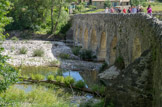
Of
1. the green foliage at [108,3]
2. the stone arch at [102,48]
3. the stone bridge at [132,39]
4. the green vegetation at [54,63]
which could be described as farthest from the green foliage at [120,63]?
the green foliage at [108,3]

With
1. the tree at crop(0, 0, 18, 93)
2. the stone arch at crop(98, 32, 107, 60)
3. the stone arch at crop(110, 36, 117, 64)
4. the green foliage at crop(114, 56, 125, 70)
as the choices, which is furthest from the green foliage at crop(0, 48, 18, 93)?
the stone arch at crop(98, 32, 107, 60)

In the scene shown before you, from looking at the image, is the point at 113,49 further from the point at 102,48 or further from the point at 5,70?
the point at 5,70

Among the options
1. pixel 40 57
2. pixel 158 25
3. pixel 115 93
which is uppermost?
pixel 158 25

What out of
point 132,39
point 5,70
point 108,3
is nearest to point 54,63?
point 132,39

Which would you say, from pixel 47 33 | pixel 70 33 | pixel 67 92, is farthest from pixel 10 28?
pixel 67 92

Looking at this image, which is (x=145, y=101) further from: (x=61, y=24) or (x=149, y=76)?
(x=61, y=24)

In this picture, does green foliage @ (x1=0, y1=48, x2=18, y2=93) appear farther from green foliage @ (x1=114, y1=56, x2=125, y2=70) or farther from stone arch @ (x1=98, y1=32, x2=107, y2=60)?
stone arch @ (x1=98, y1=32, x2=107, y2=60)

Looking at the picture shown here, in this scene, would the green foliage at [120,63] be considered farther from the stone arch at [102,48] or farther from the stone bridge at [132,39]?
the stone arch at [102,48]

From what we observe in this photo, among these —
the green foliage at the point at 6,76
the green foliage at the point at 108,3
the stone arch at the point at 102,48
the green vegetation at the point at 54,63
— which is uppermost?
the green foliage at the point at 108,3

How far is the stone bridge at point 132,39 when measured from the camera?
719 centimetres

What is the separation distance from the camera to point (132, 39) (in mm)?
12836

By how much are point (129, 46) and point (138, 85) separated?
5548 millimetres

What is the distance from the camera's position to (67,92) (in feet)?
43.1

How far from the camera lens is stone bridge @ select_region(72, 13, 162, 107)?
7191mm
